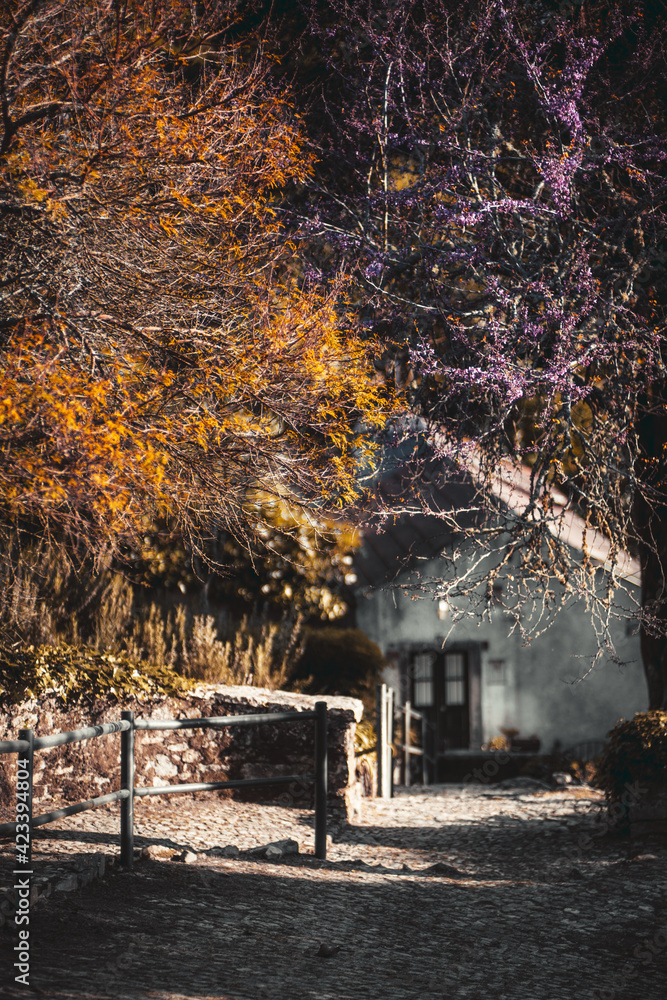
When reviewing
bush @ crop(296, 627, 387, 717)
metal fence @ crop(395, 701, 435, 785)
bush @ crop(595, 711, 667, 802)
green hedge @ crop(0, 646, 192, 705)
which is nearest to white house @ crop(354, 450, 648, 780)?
metal fence @ crop(395, 701, 435, 785)

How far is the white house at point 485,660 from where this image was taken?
13930 mm

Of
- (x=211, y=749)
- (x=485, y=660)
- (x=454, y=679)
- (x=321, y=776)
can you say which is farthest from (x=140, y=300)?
(x=454, y=679)

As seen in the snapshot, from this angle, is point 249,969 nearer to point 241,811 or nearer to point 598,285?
point 241,811

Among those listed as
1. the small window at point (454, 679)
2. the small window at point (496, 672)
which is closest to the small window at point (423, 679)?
the small window at point (454, 679)

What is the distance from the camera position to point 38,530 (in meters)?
9.28

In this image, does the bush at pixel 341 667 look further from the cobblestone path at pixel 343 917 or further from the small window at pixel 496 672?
the small window at pixel 496 672

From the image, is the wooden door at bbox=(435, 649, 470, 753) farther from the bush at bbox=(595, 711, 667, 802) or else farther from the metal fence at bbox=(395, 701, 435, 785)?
the bush at bbox=(595, 711, 667, 802)

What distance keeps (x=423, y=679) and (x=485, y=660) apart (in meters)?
1.95

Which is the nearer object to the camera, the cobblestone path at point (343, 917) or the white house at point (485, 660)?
the cobblestone path at point (343, 917)

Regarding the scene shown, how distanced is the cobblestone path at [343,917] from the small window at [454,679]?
871 centimetres

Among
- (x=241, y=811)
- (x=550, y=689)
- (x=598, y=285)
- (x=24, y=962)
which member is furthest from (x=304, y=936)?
(x=550, y=689)

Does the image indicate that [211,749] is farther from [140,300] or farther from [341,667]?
[140,300]

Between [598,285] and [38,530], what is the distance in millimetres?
6120

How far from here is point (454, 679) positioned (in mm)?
16891
